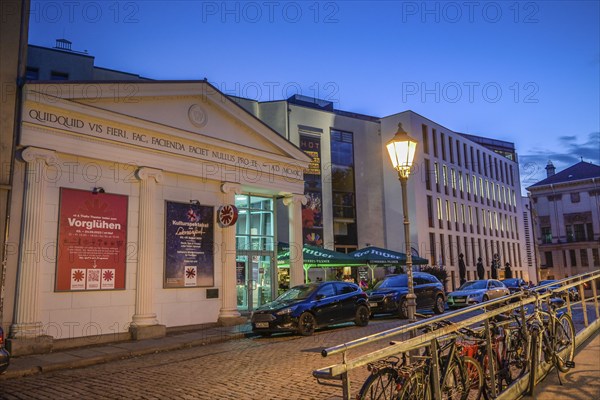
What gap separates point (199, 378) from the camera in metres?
8.83

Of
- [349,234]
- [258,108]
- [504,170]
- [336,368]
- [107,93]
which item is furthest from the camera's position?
[504,170]

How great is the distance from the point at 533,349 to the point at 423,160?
39.3 meters

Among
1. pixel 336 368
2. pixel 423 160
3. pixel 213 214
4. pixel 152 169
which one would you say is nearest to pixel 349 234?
pixel 423 160

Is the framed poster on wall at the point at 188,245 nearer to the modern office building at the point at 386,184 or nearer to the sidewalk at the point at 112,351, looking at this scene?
the sidewalk at the point at 112,351

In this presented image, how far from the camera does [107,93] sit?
48.2 ft

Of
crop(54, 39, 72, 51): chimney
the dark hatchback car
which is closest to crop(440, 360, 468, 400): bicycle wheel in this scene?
the dark hatchback car

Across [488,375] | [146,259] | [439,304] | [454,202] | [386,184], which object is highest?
[386,184]

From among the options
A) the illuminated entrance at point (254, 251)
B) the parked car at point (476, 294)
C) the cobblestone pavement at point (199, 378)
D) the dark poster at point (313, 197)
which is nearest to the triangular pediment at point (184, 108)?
the illuminated entrance at point (254, 251)

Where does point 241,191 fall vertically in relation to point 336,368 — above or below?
above

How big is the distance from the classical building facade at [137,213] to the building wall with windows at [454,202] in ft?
78.7

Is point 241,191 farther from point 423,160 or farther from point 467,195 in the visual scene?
point 467,195

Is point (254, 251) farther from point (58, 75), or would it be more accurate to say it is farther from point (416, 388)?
point (58, 75)

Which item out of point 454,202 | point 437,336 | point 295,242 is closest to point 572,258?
point 454,202

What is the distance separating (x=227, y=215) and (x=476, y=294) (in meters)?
12.6
